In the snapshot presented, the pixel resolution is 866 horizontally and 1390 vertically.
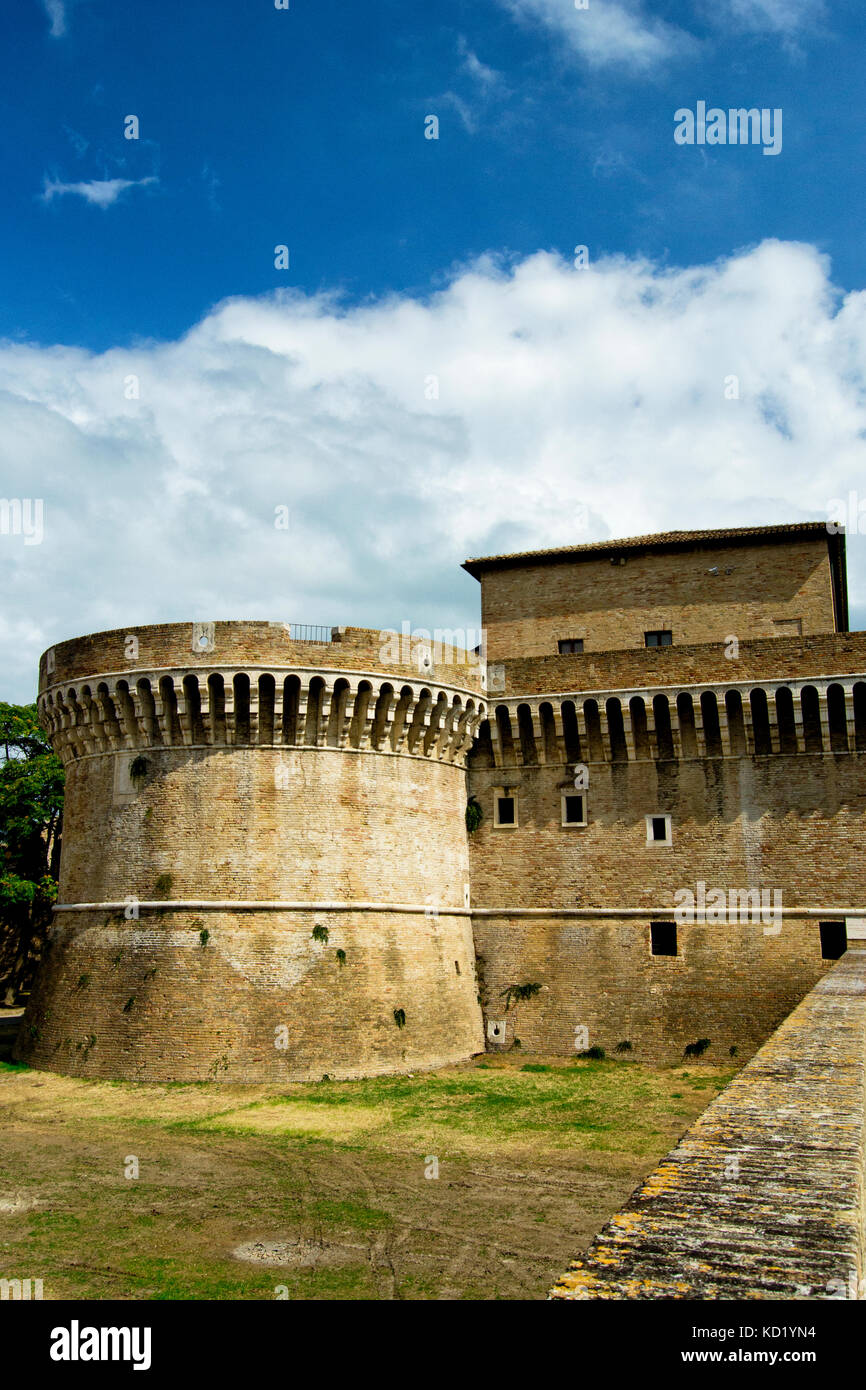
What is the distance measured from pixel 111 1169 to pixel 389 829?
963 centimetres

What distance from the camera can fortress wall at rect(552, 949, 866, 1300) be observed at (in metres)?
3.78

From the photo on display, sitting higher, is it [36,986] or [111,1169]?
[36,986]

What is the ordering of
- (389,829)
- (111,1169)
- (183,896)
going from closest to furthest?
(111,1169), (183,896), (389,829)

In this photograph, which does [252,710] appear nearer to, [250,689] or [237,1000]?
[250,689]

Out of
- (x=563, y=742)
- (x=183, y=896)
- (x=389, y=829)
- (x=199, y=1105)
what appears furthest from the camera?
(x=563, y=742)

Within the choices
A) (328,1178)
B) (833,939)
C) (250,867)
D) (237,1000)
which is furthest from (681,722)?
(328,1178)

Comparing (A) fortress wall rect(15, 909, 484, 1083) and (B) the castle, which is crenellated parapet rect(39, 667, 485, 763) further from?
(A) fortress wall rect(15, 909, 484, 1083)

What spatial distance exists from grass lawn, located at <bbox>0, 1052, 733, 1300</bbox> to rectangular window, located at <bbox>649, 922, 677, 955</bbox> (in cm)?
259

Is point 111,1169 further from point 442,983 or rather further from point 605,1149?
point 442,983

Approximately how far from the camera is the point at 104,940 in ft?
71.1

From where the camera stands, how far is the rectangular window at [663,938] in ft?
75.6

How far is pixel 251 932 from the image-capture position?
20891 millimetres

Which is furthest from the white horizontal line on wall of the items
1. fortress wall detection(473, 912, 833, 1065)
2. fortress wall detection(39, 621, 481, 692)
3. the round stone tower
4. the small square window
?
fortress wall detection(39, 621, 481, 692)
